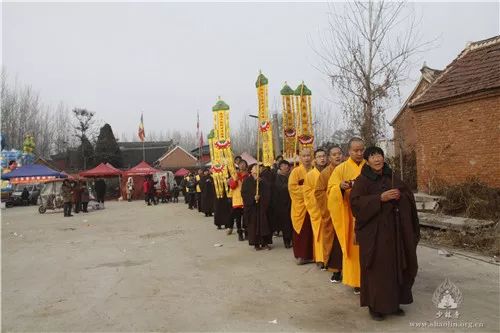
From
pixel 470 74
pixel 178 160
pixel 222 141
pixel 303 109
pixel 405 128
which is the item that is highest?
pixel 470 74

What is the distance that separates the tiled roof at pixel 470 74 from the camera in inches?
450

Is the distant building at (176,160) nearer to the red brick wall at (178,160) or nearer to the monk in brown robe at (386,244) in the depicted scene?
the red brick wall at (178,160)

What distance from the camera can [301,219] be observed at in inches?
290

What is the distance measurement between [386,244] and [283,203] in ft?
15.2

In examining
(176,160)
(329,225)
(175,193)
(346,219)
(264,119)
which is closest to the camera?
(346,219)

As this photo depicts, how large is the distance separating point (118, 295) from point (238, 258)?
8.90ft

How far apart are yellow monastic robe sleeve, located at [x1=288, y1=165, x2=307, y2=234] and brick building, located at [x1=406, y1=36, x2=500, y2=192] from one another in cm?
619

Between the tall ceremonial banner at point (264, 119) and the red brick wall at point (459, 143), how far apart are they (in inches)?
229

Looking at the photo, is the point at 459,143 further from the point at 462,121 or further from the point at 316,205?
the point at 316,205

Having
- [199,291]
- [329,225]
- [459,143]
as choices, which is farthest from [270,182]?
[459,143]

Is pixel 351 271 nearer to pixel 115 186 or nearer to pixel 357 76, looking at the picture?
pixel 357 76

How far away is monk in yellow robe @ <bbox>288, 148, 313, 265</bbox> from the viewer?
7.30 metres

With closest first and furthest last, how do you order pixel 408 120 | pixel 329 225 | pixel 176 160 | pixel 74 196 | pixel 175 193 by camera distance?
pixel 329 225, pixel 74 196, pixel 408 120, pixel 175 193, pixel 176 160

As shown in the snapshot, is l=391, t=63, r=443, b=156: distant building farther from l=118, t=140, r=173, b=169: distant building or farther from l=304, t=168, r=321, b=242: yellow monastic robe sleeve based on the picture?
l=118, t=140, r=173, b=169: distant building
